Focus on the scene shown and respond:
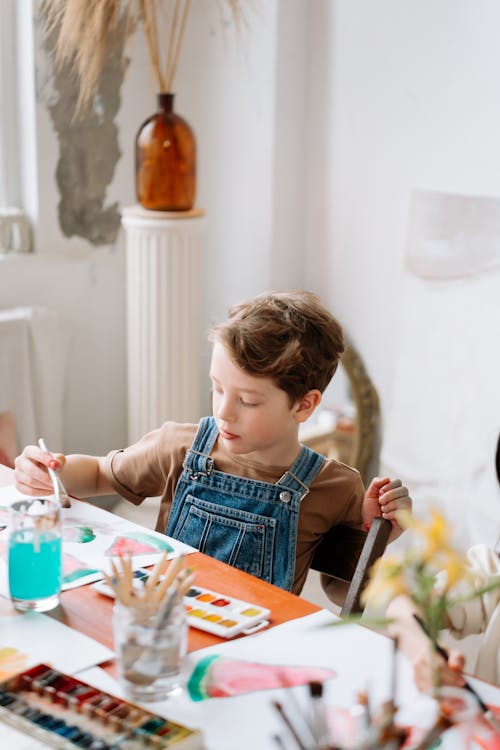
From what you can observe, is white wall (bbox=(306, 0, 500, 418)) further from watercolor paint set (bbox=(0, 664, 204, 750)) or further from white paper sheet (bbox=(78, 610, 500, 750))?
watercolor paint set (bbox=(0, 664, 204, 750))

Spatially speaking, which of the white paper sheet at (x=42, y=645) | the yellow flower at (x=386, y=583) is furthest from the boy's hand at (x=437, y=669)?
the white paper sheet at (x=42, y=645)

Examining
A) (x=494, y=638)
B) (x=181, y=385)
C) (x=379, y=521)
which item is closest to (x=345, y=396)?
(x=181, y=385)

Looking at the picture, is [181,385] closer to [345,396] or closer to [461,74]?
[345,396]

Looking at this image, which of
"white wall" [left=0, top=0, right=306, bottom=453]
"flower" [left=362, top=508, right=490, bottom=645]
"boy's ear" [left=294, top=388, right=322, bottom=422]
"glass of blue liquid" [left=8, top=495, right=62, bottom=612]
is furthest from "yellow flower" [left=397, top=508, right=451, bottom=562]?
"white wall" [left=0, top=0, right=306, bottom=453]

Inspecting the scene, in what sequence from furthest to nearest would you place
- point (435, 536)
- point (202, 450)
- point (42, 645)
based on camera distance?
point (202, 450)
point (42, 645)
point (435, 536)

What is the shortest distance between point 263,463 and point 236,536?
5.1 inches

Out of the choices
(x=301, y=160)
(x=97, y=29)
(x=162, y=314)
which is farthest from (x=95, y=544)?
(x=301, y=160)

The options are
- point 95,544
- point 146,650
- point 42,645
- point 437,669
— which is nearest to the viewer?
point 437,669

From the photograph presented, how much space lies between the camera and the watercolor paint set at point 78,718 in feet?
3.33

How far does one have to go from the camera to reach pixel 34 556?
1.30m

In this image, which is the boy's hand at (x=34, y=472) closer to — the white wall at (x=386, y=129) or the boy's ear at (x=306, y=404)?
the boy's ear at (x=306, y=404)

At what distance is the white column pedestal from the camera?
9.75 feet

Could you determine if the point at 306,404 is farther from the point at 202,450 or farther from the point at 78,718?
the point at 78,718

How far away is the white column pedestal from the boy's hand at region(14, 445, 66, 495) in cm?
136
